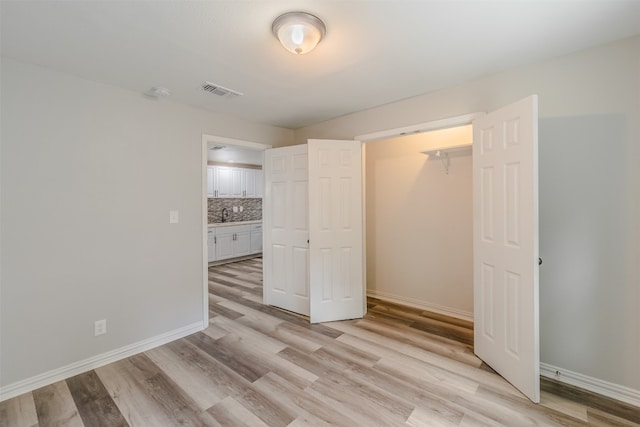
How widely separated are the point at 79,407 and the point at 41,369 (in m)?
0.55

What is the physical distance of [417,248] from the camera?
3.55 m

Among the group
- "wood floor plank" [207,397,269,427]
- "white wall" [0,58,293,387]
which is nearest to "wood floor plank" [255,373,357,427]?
"wood floor plank" [207,397,269,427]

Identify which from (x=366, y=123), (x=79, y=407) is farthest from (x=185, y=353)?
(x=366, y=123)

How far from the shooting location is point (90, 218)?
2.30 metres

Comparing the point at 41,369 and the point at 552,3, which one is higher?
the point at 552,3

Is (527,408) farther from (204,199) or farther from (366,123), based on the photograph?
(204,199)

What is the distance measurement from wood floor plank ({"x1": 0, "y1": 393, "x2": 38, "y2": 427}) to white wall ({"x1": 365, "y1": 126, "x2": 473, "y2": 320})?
11.2 feet

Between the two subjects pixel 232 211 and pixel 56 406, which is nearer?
pixel 56 406

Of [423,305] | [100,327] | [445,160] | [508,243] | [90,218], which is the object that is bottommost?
[423,305]

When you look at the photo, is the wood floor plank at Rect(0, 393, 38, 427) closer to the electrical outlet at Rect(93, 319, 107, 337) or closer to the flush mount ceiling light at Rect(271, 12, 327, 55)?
the electrical outlet at Rect(93, 319, 107, 337)

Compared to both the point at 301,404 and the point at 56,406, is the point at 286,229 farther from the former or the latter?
the point at 56,406

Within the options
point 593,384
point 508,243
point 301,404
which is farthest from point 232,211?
point 593,384

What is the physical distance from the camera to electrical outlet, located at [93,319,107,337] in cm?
232

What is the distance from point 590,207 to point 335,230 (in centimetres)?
214
